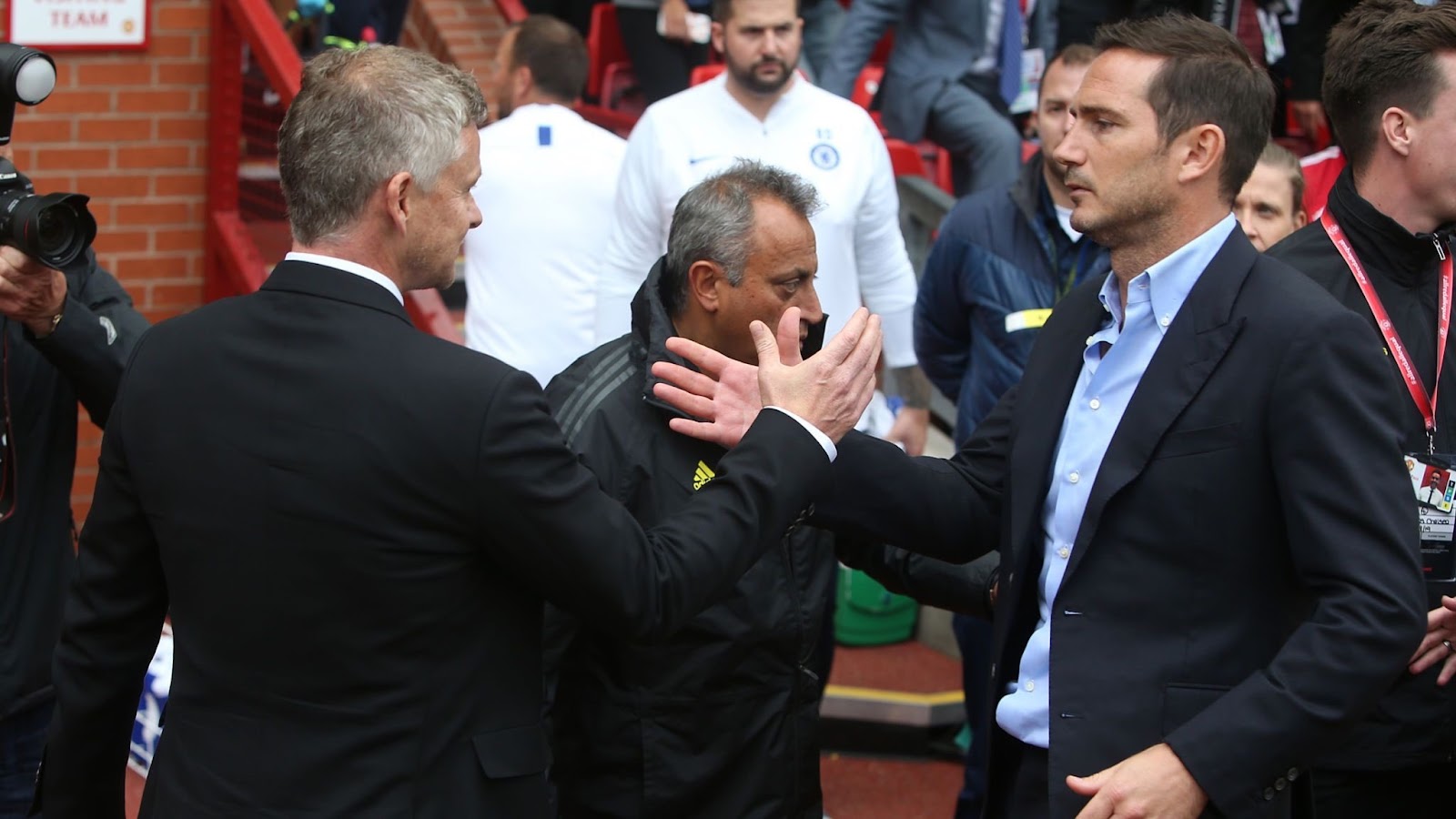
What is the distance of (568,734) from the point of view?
3.01 meters

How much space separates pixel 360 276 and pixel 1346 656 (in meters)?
1.47

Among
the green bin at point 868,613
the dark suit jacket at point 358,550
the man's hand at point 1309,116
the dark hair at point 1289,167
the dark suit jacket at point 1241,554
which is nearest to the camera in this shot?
the dark suit jacket at point 358,550

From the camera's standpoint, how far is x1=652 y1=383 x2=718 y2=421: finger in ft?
8.92

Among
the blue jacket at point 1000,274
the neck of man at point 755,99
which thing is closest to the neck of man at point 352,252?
the blue jacket at point 1000,274

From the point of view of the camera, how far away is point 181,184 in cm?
590

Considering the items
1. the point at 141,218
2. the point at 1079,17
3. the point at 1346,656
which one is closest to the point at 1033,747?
the point at 1346,656

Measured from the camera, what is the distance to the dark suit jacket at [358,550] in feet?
7.21

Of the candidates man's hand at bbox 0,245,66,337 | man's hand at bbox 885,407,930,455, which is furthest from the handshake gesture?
man's hand at bbox 885,407,930,455

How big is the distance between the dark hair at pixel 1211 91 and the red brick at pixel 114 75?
4.12 m

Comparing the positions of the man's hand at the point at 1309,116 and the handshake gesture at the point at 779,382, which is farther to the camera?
the man's hand at the point at 1309,116

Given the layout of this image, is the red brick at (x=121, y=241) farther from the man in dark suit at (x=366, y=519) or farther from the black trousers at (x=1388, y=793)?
the black trousers at (x=1388, y=793)

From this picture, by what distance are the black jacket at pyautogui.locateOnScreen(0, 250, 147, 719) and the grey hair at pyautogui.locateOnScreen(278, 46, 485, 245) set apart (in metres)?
1.19

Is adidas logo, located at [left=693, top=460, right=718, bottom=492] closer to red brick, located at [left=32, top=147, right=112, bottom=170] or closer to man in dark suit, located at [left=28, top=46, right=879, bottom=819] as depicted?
man in dark suit, located at [left=28, top=46, right=879, bottom=819]

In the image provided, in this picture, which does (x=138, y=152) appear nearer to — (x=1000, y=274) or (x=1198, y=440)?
(x=1000, y=274)
